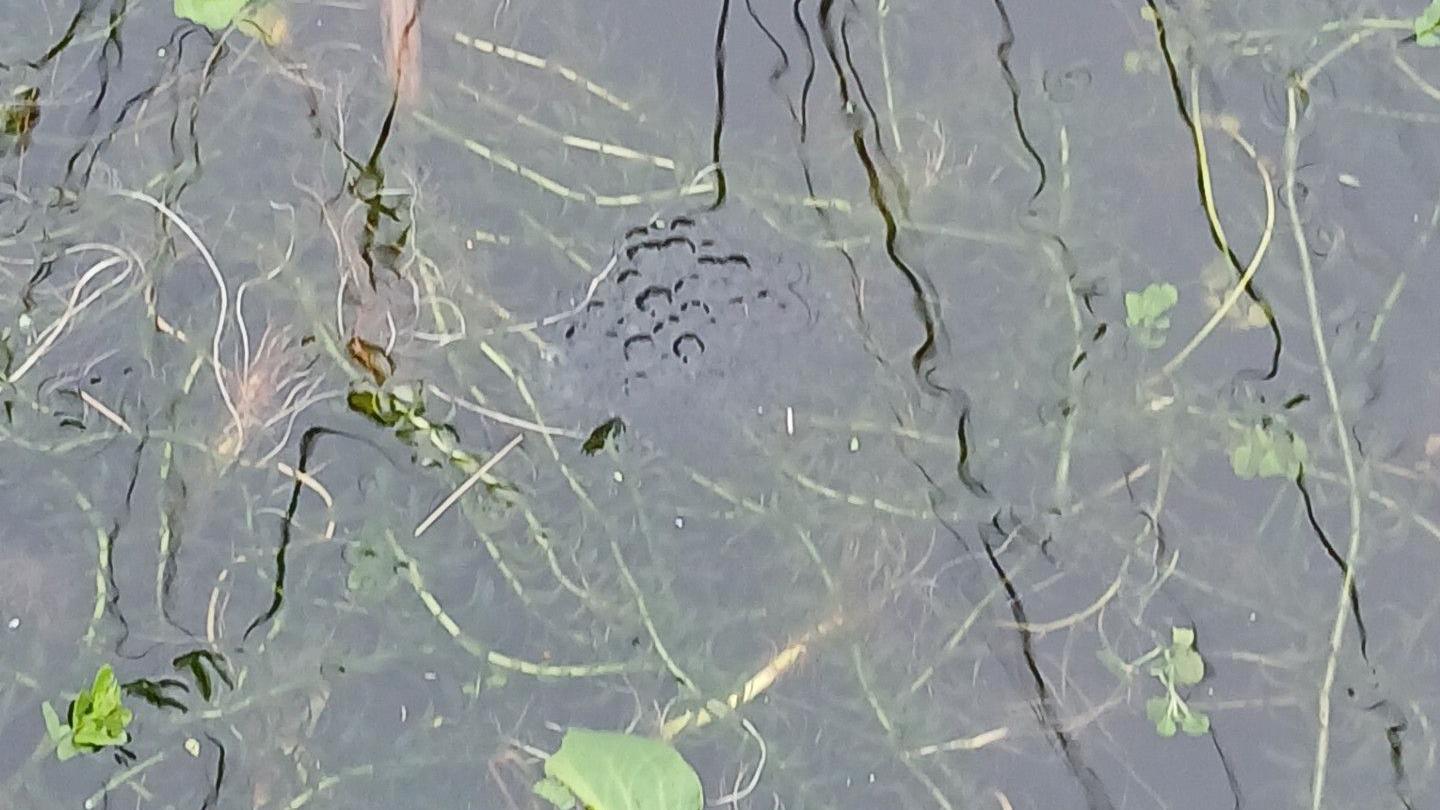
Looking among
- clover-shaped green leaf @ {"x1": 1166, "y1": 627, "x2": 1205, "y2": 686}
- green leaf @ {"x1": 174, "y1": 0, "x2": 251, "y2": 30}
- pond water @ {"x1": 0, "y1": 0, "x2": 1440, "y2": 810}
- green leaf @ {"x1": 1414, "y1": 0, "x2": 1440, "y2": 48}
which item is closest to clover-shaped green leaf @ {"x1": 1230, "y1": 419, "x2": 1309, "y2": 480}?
pond water @ {"x1": 0, "y1": 0, "x2": 1440, "y2": 810}

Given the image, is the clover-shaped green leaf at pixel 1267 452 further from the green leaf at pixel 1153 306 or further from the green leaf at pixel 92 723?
the green leaf at pixel 92 723

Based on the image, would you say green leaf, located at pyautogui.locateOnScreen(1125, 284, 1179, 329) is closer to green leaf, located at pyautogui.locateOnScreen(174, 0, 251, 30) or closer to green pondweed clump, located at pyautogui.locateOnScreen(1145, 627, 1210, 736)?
green pondweed clump, located at pyautogui.locateOnScreen(1145, 627, 1210, 736)

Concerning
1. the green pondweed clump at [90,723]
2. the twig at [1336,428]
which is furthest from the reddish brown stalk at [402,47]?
the twig at [1336,428]

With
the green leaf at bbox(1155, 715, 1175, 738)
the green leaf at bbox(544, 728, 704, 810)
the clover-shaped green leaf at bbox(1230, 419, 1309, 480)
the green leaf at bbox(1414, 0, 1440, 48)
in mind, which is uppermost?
the green leaf at bbox(1414, 0, 1440, 48)

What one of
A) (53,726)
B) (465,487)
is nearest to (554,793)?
(465,487)

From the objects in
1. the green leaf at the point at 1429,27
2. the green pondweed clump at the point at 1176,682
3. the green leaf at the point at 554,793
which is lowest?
the green leaf at the point at 554,793

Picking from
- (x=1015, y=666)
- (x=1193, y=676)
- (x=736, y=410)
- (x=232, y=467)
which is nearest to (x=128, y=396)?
(x=232, y=467)

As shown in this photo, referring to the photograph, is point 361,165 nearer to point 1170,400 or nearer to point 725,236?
point 725,236

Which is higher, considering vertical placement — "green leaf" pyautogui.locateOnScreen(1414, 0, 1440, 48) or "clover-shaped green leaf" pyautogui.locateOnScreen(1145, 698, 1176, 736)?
"green leaf" pyautogui.locateOnScreen(1414, 0, 1440, 48)
